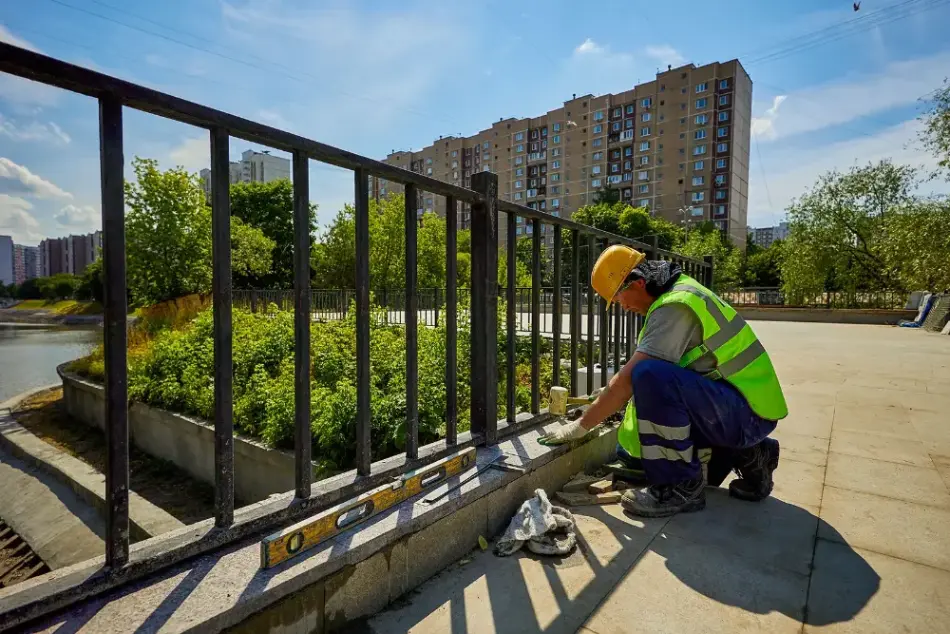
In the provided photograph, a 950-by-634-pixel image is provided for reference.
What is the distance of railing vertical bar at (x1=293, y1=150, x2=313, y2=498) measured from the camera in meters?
1.52

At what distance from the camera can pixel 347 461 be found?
4.51m

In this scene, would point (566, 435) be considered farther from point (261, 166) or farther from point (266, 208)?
point (261, 166)

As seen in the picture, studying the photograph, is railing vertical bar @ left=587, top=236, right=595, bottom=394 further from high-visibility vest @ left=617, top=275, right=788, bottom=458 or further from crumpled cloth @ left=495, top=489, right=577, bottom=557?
crumpled cloth @ left=495, top=489, right=577, bottom=557

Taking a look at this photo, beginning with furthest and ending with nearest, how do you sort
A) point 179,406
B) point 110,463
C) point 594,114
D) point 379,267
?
point 594,114, point 379,267, point 179,406, point 110,463

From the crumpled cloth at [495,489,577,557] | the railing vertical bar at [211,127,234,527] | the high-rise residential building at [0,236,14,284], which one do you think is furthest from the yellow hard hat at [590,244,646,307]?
the high-rise residential building at [0,236,14,284]

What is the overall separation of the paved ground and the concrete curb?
126 inches

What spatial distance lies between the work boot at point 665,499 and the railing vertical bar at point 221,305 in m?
1.77

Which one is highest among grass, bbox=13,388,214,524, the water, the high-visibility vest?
the high-visibility vest

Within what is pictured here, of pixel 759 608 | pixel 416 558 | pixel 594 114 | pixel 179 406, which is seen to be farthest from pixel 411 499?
pixel 594 114

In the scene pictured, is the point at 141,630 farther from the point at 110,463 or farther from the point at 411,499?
the point at 411,499

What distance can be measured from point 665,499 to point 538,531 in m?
0.76

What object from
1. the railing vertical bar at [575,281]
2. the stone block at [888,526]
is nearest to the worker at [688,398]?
the stone block at [888,526]

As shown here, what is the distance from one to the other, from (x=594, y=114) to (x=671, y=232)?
29304 millimetres

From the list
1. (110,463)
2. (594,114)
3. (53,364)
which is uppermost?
(594,114)
